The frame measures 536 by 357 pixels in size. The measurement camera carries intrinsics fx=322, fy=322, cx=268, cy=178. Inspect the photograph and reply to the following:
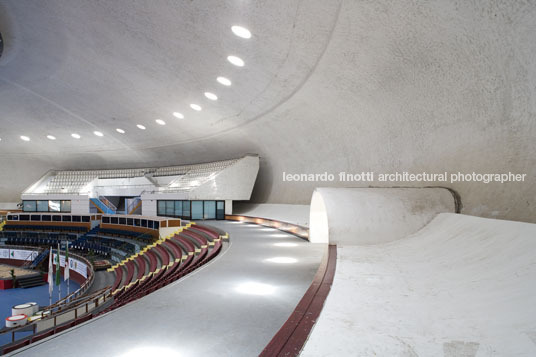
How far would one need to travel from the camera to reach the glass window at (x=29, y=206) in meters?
26.8

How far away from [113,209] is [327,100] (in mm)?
21671

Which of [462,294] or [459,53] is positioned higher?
[459,53]

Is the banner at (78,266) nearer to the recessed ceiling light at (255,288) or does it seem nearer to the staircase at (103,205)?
the staircase at (103,205)

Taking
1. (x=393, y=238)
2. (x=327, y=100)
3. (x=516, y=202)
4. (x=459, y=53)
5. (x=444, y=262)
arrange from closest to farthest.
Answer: (x=444, y=262) < (x=459, y=53) < (x=516, y=202) < (x=393, y=238) < (x=327, y=100)

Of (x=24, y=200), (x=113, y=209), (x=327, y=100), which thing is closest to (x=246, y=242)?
(x=327, y=100)

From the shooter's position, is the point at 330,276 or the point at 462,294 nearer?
the point at 462,294

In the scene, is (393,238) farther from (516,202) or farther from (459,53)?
(459,53)

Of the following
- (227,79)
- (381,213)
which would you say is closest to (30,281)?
(227,79)

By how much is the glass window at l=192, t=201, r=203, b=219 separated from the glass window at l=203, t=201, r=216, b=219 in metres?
0.26

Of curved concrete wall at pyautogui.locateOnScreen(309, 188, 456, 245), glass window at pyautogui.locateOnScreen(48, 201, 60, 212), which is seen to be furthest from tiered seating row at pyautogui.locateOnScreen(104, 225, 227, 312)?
glass window at pyautogui.locateOnScreen(48, 201, 60, 212)

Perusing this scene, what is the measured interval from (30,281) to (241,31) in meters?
16.5

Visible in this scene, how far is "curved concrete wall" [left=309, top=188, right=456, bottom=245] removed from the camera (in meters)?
7.17

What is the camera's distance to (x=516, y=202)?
5.91 m

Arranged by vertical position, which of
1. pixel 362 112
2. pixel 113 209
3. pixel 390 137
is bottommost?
pixel 113 209
